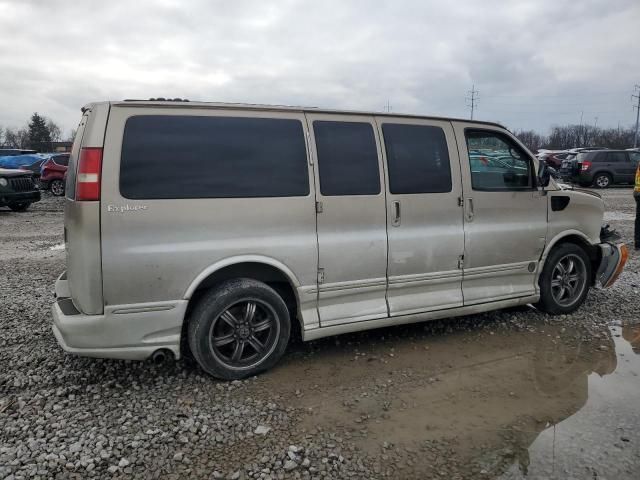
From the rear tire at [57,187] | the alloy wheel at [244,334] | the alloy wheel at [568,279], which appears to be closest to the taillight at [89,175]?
the alloy wheel at [244,334]

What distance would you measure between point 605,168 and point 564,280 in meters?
20.7

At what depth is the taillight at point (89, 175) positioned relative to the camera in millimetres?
3469

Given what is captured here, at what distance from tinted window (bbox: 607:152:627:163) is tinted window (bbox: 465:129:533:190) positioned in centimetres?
2131

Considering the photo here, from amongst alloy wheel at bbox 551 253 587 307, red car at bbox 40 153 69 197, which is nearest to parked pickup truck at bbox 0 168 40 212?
red car at bbox 40 153 69 197

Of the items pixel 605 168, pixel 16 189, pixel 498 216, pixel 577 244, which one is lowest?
pixel 577 244

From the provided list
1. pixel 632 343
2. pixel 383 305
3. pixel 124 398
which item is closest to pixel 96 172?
pixel 124 398

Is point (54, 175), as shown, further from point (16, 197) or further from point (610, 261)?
point (610, 261)

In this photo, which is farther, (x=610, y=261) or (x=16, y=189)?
(x=16, y=189)

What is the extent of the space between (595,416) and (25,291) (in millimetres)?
6340

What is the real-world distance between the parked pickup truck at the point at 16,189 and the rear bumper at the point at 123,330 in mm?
13133

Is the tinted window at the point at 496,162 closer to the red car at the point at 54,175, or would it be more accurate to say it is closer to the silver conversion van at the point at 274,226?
the silver conversion van at the point at 274,226

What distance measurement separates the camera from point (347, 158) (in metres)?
A: 4.28

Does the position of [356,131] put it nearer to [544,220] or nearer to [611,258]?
[544,220]

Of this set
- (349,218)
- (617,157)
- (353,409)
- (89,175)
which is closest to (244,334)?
(353,409)
